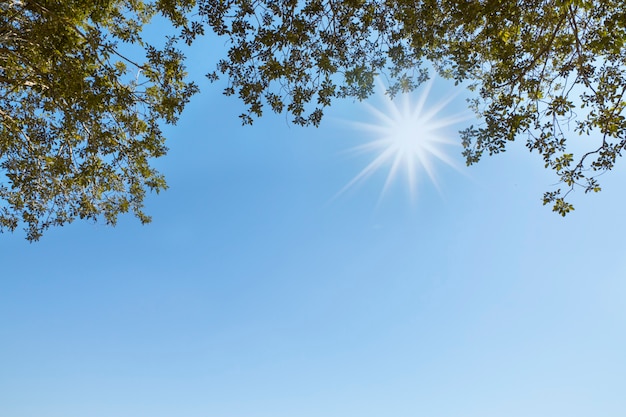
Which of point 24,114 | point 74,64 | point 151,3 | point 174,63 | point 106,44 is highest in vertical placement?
point 151,3

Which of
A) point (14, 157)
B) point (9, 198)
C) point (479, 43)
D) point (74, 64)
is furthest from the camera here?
point (9, 198)

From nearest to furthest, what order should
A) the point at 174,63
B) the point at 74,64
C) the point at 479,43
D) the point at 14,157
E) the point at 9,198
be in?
the point at 74,64 < the point at 174,63 < the point at 479,43 < the point at 14,157 < the point at 9,198

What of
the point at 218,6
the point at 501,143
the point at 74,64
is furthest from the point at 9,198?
the point at 501,143

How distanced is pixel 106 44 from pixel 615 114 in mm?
9762

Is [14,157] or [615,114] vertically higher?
[14,157]

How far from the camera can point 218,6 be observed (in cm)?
794

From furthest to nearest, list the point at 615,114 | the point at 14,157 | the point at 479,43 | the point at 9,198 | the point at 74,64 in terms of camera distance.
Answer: the point at 9,198, the point at 14,157, the point at 479,43, the point at 615,114, the point at 74,64

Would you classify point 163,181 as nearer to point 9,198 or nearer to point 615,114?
point 9,198

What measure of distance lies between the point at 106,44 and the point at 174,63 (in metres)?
1.33

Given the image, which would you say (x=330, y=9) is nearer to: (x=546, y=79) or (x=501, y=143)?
(x=501, y=143)

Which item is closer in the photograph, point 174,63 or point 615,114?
point 615,114

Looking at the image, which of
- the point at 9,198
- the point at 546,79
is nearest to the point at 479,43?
the point at 546,79

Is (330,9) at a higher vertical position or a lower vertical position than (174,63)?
higher

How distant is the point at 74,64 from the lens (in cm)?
757
